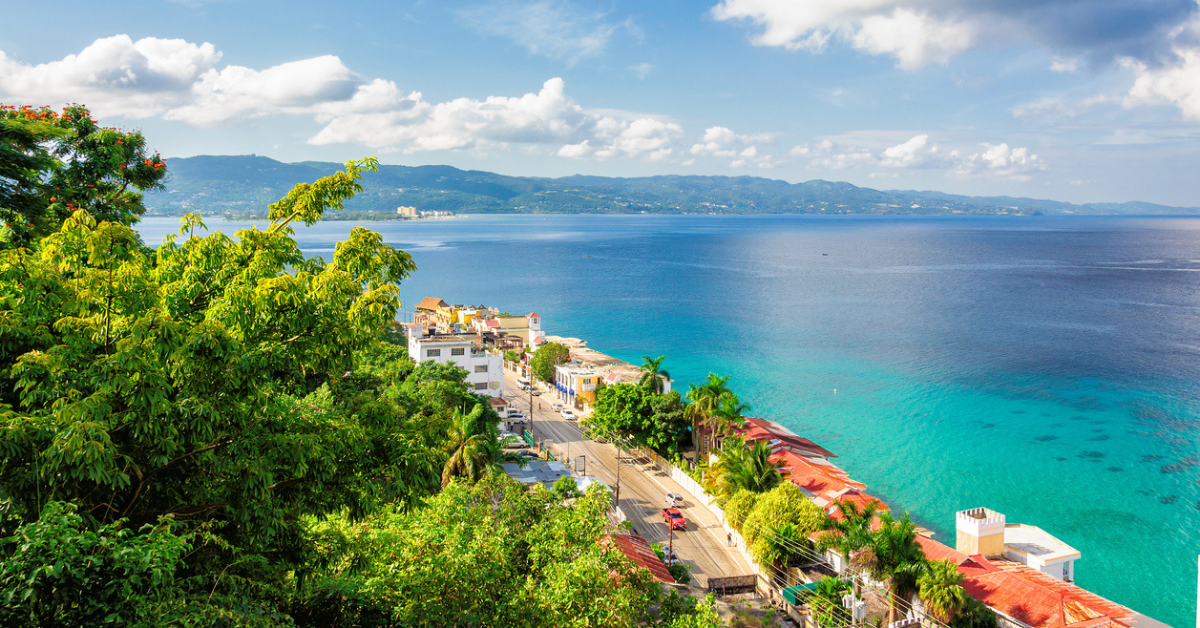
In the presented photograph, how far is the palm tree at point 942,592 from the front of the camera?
19.5m

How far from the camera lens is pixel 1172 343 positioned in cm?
7088

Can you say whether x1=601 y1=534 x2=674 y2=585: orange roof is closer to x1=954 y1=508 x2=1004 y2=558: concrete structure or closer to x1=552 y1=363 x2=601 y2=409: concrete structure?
x1=954 y1=508 x2=1004 y2=558: concrete structure

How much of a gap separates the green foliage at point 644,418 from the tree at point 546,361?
17.8 meters

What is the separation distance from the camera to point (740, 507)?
26828 mm

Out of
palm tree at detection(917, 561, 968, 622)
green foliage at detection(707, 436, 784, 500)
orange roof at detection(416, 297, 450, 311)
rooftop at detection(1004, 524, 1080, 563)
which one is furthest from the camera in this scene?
orange roof at detection(416, 297, 450, 311)

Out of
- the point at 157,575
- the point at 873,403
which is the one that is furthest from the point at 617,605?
the point at 873,403

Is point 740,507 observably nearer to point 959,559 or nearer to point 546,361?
point 959,559

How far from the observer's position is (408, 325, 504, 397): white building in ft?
164

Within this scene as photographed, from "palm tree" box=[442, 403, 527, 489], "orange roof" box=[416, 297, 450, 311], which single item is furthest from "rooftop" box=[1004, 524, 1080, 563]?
"orange roof" box=[416, 297, 450, 311]

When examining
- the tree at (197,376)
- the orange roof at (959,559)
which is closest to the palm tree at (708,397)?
the orange roof at (959,559)

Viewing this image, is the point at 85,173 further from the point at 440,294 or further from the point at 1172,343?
the point at 440,294

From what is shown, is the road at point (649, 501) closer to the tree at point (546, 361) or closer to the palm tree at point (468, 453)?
the tree at point (546, 361)

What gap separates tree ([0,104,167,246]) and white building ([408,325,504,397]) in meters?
34.7

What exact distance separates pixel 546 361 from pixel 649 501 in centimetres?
2590
